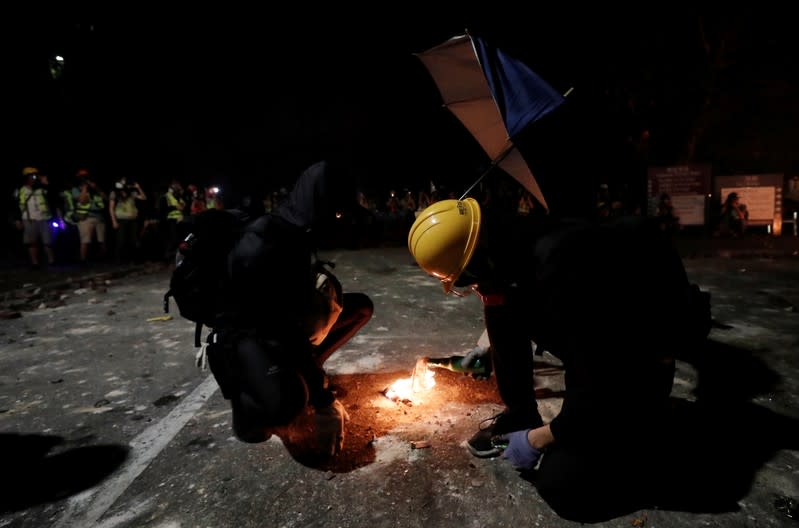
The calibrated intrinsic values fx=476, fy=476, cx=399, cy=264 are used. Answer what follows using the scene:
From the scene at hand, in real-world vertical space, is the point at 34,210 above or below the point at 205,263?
above

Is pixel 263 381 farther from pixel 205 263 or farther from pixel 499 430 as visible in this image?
pixel 499 430

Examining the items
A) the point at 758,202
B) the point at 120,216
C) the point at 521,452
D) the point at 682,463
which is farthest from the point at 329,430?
the point at 758,202

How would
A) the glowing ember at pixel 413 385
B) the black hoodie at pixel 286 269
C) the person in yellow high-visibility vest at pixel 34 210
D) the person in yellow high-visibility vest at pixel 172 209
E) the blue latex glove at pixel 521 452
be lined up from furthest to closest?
the person in yellow high-visibility vest at pixel 172 209 → the person in yellow high-visibility vest at pixel 34 210 → the glowing ember at pixel 413 385 → the black hoodie at pixel 286 269 → the blue latex glove at pixel 521 452

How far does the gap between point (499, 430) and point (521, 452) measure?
36cm

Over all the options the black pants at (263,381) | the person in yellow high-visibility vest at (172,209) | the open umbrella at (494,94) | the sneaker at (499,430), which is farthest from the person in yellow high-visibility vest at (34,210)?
the sneaker at (499,430)

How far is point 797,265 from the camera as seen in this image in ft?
30.0

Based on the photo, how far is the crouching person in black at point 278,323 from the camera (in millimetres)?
2629

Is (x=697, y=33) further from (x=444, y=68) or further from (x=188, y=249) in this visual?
(x=188, y=249)

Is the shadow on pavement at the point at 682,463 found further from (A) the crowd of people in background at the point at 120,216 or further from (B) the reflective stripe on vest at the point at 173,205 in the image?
(B) the reflective stripe on vest at the point at 173,205

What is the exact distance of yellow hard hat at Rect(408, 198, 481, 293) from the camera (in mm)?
2301

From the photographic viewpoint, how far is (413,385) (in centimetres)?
356

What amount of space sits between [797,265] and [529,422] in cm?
946

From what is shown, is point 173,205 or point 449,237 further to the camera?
point 173,205

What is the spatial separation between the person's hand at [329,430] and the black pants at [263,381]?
0.28 feet
